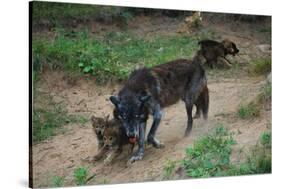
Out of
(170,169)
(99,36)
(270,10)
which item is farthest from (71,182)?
(270,10)

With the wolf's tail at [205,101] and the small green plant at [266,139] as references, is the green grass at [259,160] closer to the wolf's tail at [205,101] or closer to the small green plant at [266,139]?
the small green plant at [266,139]

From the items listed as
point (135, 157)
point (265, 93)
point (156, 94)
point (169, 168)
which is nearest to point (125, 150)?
point (135, 157)

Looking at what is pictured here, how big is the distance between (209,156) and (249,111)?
27.5 inches

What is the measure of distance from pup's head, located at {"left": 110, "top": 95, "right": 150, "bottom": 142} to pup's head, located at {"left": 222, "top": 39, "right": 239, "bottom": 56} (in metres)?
1.17

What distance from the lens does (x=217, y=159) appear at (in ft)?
18.0

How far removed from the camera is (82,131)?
504 cm

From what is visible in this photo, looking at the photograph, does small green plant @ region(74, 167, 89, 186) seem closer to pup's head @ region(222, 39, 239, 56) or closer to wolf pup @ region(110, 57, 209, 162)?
wolf pup @ region(110, 57, 209, 162)

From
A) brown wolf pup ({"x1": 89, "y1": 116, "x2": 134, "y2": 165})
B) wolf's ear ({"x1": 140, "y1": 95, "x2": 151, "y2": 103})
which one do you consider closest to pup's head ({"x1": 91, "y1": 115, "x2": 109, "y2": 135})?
brown wolf pup ({"x1": 89, "y1": 116, "x2": 134, "y2": 165})

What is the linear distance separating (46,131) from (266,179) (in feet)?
7.82

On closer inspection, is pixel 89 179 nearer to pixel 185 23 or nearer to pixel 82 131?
pixel 82 131

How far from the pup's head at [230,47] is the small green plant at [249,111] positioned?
1.85ft

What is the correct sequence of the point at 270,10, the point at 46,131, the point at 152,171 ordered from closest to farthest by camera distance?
the point at 46,131
the point at 152,171
the point at 270,10

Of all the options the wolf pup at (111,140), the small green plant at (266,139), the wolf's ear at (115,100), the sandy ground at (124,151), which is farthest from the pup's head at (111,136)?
the small green plant at (266,139)

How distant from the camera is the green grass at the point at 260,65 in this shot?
5.88 metres
